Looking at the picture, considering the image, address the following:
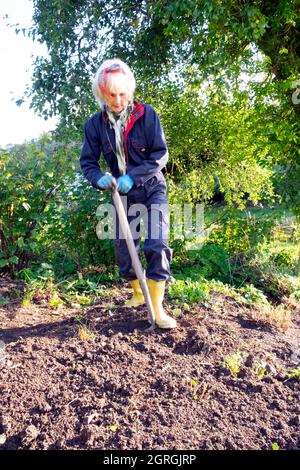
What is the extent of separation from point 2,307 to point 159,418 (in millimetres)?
1986

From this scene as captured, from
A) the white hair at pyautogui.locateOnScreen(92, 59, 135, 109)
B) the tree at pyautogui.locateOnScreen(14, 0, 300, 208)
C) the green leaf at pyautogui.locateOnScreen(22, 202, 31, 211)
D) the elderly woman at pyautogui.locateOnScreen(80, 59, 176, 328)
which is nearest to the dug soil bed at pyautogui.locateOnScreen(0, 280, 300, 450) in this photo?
the elderly woman at pyautogui.locateOnScreen(80, 59, 176, 328)

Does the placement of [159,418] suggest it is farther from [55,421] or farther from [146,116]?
[146,116]

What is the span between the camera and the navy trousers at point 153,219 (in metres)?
→ 3.40

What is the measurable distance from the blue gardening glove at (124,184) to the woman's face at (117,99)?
18.4 inches

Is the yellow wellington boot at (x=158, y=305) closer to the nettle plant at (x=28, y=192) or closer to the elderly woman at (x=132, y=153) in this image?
the elderly woman at (x=132, y=153)

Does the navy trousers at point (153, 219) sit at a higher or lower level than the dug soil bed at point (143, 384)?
higher

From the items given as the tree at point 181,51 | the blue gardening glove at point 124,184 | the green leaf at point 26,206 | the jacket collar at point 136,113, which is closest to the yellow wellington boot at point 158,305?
the blue gardening glove at point 124,184

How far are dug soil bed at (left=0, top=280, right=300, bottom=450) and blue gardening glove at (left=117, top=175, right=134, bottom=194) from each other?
0.97 meters

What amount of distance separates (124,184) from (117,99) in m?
0.56

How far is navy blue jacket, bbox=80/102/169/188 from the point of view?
335 cm

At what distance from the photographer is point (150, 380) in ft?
9.23

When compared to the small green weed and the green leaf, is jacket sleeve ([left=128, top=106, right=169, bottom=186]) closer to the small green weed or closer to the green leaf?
the small green weed

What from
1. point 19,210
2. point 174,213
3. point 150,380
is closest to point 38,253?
point 19,210

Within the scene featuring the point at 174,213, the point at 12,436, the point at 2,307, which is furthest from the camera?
the point at 174,213
